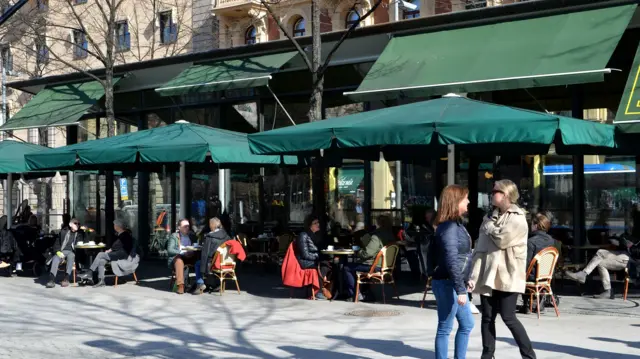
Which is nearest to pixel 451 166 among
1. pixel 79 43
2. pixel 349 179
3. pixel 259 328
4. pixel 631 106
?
pixel 631 106

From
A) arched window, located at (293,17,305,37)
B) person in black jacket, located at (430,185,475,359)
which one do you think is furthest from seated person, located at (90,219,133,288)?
arched window, located at (293,17,305,37)

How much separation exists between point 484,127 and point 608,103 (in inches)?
189

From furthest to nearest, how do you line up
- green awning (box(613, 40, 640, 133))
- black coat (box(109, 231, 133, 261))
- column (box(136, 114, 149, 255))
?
column (box(136, 114, 149, 255)) → black coat (box(109, 231, 133, 261)) → green awning (box(613, 40, 640, 133))

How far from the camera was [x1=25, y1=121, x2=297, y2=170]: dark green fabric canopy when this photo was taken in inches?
568

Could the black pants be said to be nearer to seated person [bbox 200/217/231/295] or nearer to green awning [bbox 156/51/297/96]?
seated person [bbox 200/217/231/295]

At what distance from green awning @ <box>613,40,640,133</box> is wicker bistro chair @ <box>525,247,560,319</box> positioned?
2.37m

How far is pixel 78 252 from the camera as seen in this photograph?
17.8 metres

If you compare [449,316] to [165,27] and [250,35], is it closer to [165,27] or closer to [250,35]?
[165,27]

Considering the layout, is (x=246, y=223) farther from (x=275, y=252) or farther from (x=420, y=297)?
(x=420, y=297)

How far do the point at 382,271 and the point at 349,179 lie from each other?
5.48m

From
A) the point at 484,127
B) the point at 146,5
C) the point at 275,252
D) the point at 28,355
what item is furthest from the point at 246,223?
the point at 146,5

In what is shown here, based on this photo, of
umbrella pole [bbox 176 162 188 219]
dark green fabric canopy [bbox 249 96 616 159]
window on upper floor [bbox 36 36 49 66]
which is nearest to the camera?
dark green fabric canopy [bbox 249 96 616 159]

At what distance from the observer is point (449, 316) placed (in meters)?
7.36

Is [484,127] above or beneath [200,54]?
beneath
